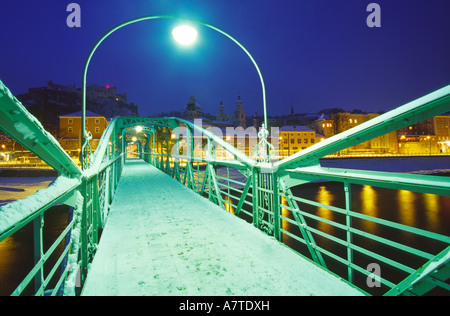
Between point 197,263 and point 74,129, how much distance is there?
59.8 m

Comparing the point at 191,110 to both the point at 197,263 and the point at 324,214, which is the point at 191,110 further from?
the point at 197,263

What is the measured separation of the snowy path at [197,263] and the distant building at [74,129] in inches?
2007

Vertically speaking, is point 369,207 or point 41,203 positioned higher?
point 41,203

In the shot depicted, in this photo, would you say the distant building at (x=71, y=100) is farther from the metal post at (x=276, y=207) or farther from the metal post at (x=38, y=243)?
the metal post at (x=38, y=243)

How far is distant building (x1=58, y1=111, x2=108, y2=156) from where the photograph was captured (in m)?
49.6

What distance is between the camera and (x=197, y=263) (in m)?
2.69

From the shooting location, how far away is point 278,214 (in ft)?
11.8

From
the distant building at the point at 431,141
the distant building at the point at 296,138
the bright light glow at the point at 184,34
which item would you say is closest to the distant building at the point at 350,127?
the distant building at the point at 431,141

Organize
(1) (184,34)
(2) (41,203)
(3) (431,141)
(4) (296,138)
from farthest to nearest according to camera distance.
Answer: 1. (3) (431,141)
2. (4) (296,138)
3. (1) (184,34)
4. (2) (41,203)

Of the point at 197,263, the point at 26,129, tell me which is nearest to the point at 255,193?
the point at 197,263

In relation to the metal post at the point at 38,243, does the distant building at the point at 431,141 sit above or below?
above

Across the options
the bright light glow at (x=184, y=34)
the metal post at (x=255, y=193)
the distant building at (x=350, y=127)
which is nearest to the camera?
the metal post at (x=255, y=193)

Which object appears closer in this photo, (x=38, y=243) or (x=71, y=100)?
(x=38, y=243)

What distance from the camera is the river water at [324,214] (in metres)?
11.7
